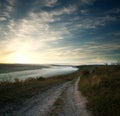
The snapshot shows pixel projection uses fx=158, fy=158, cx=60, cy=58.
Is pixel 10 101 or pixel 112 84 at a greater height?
pixel 112 84

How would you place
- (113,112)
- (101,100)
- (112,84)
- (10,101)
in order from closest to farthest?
(113,112), (101,100), (10,101), (112,84)

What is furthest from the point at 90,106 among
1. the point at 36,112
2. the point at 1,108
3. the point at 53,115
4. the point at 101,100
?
the point at 1,108

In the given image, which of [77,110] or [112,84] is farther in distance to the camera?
[112,84]

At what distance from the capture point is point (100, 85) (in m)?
18.3

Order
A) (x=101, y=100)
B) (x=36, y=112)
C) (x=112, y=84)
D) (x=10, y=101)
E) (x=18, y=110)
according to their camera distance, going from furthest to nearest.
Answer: (x=112, y=84) < (x=10, y=101) < (x=101, y=100) < (x=18, y=110) < (x=36, y=112)

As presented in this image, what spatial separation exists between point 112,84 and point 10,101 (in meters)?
10.8

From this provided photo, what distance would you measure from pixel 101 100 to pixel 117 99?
1.26 metres

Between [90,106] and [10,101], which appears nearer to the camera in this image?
[90,106]

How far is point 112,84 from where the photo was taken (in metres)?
17.4

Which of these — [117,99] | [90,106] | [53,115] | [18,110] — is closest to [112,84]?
[117,99]

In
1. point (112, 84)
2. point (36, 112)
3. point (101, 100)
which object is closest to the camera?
point (36, 112)

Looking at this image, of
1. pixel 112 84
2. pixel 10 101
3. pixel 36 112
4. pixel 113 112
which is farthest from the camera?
pixel 112 84

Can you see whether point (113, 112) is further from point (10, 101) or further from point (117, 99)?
point (10, 101)

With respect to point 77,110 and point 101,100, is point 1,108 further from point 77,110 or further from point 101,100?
point 101,100
